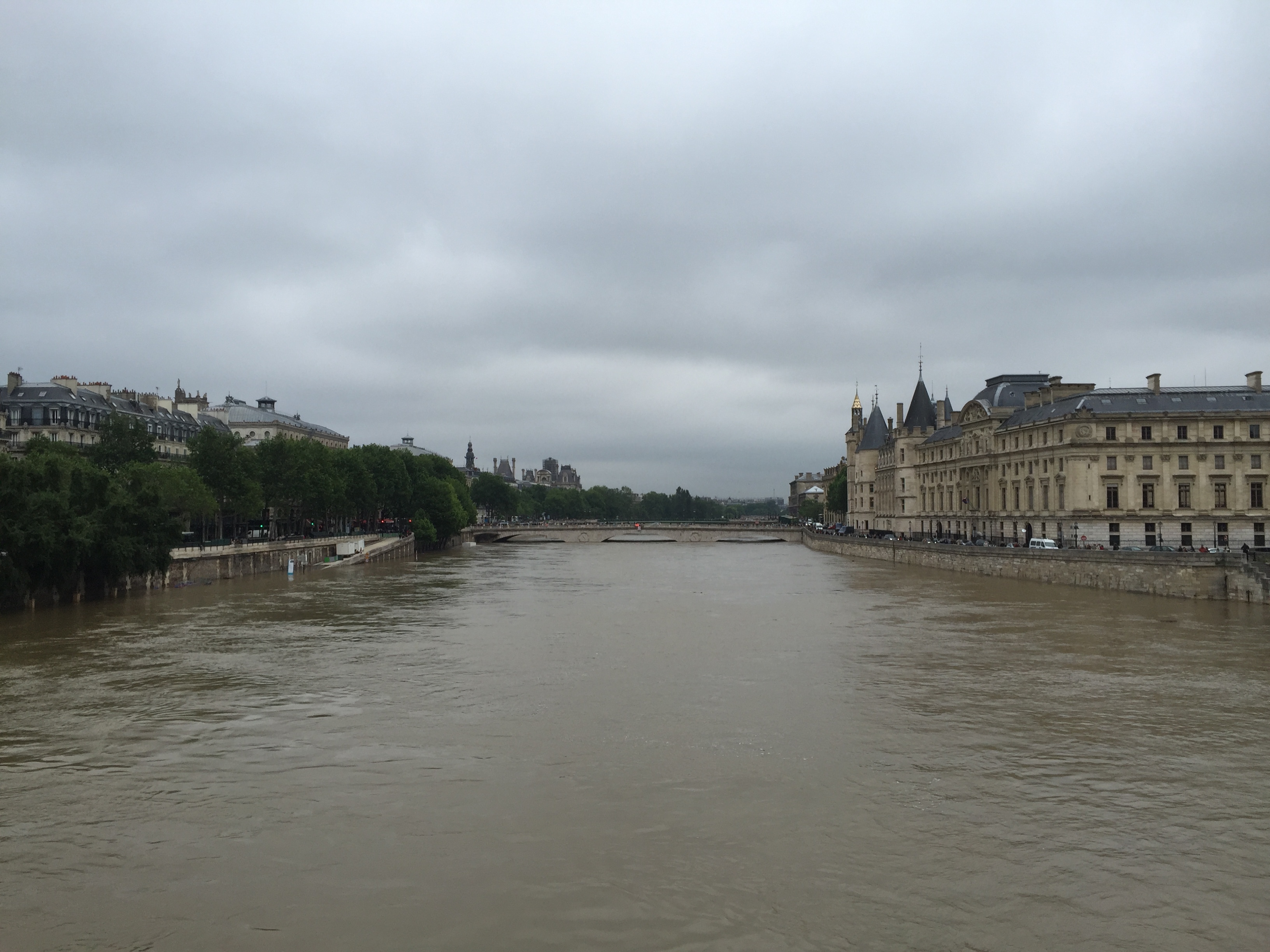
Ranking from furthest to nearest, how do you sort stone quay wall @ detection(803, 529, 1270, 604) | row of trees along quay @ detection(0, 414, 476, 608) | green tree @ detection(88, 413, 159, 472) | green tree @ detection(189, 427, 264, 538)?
green tree @ detection(189, 427, 264, 538) < green tree @ detection(88, 413, 159, 472) < stone quay wall @ detection(803, 529, 1270, 604) < row of trees along quay @ detection(0, 414, 476, 608)

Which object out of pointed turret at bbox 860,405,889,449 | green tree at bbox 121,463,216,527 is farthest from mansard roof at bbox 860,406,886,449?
green tree at bbox 121,463,216,527

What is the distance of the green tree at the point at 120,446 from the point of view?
2532 inches

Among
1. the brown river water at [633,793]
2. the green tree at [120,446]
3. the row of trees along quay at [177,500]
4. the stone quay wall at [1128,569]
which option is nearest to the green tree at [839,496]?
the row of trees along quay at [177,500]

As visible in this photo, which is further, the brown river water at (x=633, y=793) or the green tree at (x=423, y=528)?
the green tree at (x=423, y=528)

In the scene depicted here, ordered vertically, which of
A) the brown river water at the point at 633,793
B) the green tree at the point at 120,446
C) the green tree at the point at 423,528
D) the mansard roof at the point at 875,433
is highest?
the mansard roof at the point at 875,433

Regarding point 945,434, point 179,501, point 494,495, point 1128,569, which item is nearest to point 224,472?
point 179,501

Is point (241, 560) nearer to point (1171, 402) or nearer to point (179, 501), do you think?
point (179, 501)

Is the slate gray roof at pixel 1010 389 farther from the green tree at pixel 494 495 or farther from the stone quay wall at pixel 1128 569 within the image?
the green tree at pixel 494 495

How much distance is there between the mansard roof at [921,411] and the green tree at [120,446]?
2753 inches

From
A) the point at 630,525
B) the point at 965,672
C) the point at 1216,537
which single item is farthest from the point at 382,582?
the point at 630,525

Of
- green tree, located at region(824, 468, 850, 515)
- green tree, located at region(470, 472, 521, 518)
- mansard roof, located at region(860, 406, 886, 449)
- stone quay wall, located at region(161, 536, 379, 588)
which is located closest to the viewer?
stone quay wall, located at region(161, 536, 379, 588)

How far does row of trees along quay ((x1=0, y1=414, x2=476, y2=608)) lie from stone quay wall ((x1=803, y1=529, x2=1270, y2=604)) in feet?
148

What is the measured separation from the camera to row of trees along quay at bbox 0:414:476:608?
35.8 m

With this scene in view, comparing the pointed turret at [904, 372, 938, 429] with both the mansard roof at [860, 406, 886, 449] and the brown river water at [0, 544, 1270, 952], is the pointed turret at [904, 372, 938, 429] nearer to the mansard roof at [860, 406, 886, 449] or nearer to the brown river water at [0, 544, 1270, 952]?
the mansard roof at [860, 406, 886, 449]
